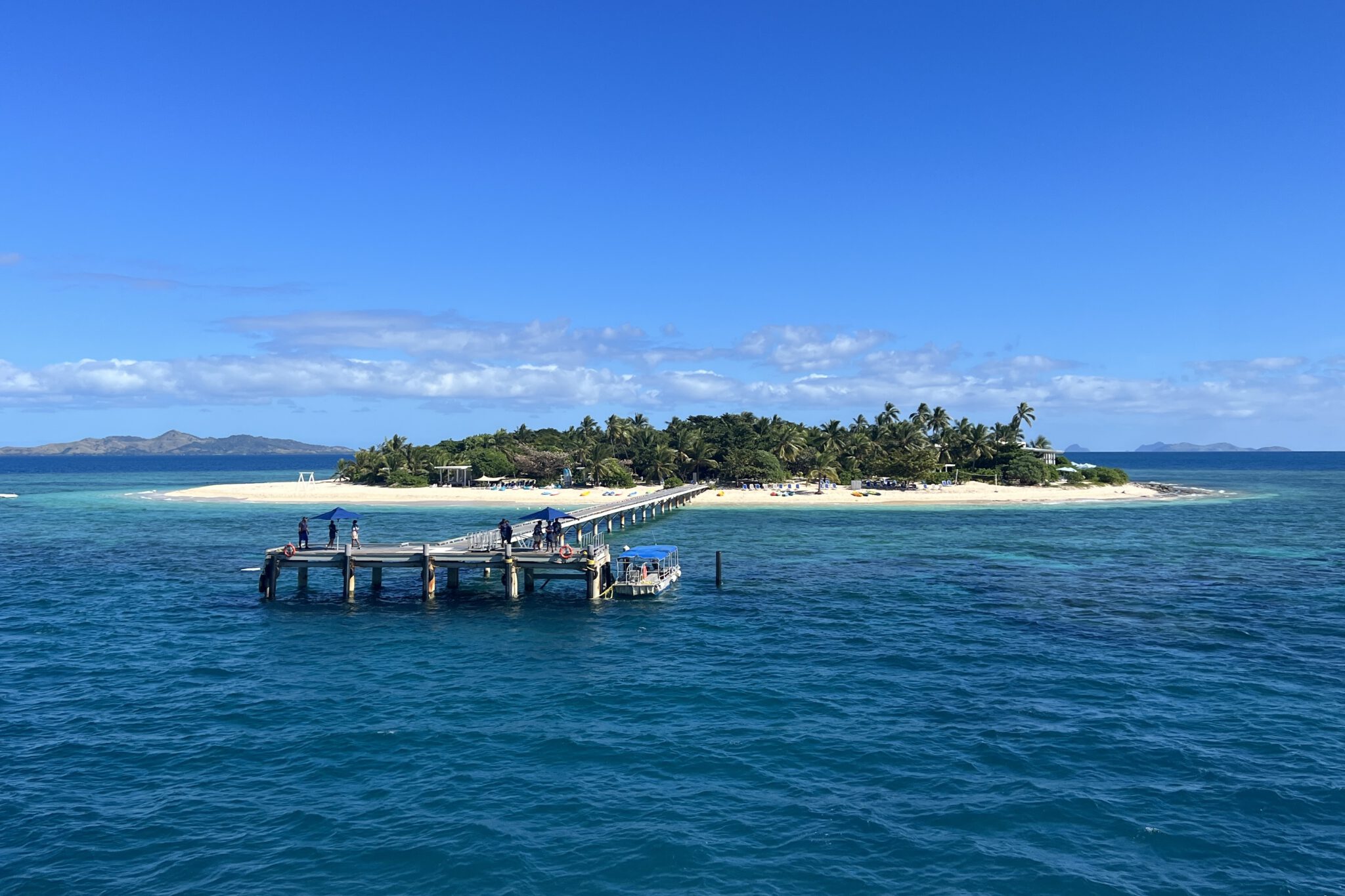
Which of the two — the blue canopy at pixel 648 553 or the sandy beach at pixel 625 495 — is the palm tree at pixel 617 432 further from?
the blue canopy at pixel 648 553

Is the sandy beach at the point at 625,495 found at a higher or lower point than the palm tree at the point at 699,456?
lower

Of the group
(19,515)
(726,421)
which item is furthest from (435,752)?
(726,421)

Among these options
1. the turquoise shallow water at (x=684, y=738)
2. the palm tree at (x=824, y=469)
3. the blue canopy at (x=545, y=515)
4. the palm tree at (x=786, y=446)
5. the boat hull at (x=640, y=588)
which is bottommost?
the turquoise shallow water at (x=684, y=738)

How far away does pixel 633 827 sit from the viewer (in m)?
17.0

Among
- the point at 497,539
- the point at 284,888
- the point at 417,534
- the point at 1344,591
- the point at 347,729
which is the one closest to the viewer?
the point at 284,888

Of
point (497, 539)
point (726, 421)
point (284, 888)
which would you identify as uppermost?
point (726, 421)

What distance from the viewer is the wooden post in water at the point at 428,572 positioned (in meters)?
40.3

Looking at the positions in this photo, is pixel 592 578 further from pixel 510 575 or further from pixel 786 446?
pixel 786 446

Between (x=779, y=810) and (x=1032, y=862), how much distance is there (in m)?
4.85

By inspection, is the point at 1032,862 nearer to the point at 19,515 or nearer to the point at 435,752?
the point at 435,752

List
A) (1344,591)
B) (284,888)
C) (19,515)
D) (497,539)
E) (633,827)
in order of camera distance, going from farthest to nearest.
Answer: (19,515)
(497,539)
(1344,591)
(633,827)
(284,888)

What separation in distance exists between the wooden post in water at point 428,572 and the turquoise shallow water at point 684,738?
73 cm

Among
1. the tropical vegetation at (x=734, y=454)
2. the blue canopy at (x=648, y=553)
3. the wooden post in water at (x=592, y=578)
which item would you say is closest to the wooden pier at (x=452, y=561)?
the wooden post in water at (x=592, y=578)

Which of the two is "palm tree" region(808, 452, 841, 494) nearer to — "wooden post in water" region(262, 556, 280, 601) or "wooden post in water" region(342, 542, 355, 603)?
"wooden post in water" region(342, 542, 355, 603)
